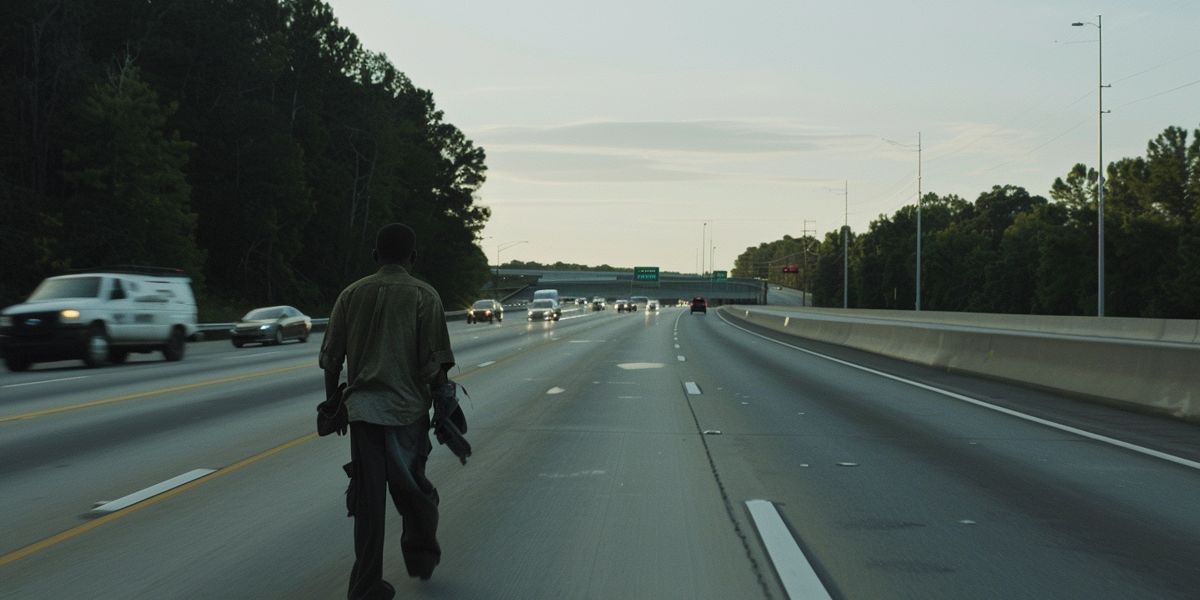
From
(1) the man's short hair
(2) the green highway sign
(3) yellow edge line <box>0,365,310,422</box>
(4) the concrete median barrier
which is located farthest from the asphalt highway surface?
(2) the green highway sign

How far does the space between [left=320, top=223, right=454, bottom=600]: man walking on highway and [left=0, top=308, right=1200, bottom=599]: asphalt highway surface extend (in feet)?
1.34

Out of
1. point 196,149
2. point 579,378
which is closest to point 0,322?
point 579,378

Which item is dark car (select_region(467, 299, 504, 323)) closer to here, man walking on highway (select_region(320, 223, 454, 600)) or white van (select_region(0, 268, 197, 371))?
white van (select_region(0, 268, 197, 371))

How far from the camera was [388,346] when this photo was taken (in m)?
5.62

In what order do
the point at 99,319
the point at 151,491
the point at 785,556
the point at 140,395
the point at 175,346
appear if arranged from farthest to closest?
the point at 175,346
the point at 99,319
the point at 140,395
the point at 151,491
the point at 785,556

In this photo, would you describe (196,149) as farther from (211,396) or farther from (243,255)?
(211,396)

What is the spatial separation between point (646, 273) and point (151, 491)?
167314 mm

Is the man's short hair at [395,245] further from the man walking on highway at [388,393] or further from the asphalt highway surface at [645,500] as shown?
the asphalt highway surface at [645,500]

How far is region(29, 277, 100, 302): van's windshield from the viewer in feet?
80.2

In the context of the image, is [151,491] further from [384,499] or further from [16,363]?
[16,363]

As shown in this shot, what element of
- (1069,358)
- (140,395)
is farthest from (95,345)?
(1069,358)

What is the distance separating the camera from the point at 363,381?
5.58 meters

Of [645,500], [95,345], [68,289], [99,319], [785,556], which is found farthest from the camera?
[68,289]

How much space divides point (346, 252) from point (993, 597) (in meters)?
79.0
